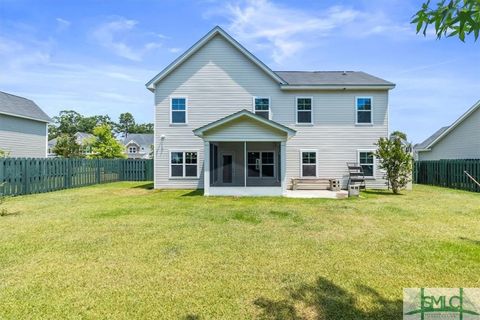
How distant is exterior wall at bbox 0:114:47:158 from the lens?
21062 mm

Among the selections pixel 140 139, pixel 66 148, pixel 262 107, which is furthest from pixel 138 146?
pixel 262 107

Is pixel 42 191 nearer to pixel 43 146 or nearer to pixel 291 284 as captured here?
pixel 43 146

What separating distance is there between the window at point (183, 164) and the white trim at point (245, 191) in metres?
3.59

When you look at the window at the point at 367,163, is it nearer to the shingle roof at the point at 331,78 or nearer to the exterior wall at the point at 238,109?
the exterior wall at the point at 238,109

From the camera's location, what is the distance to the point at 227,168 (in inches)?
638

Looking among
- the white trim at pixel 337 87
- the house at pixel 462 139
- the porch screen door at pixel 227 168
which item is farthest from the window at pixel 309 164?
the house at pixel 462 139

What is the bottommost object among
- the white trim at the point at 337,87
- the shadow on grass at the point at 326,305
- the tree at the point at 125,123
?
the shadow on grass at the point at 326,305

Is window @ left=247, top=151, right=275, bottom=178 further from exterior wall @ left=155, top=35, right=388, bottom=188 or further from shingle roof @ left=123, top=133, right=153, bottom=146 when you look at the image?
shingle roof @ left=123, top=133, right=153, bottom=146

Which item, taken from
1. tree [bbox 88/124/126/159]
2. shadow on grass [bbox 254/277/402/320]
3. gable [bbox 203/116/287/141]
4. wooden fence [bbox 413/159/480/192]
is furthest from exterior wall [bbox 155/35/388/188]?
tree [bbox 88/124/126/159]

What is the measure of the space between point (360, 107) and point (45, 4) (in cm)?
1631

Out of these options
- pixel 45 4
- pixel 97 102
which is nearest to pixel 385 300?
pixel 45 4

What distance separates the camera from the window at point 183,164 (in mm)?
17109

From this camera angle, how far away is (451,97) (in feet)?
77.0

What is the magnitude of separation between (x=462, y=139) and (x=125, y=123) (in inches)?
3749
